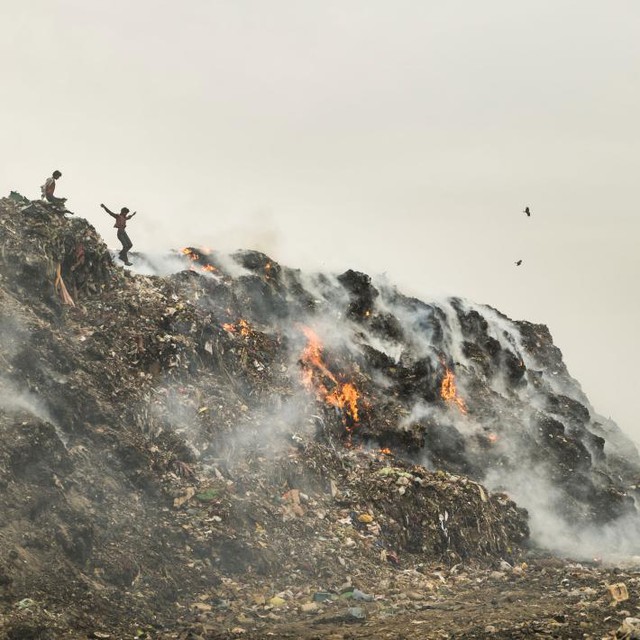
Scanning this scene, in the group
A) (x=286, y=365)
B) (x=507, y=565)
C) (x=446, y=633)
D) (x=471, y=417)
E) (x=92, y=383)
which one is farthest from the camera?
(x=471, y=417)

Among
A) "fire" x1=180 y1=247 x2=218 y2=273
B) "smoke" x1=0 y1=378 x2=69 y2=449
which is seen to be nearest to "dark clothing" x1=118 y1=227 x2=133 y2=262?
"fire" x1=180 y1=247 x2=218 y2=273

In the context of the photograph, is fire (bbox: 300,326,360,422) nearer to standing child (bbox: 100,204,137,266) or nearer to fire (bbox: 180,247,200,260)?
fire (bbox: 180,247,200,260)

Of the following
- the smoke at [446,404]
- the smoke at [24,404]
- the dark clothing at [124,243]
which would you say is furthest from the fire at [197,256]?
the smoke at [24,404]

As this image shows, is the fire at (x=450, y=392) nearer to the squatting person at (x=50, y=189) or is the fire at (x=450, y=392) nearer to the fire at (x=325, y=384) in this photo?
the fire at (x=325, y=384)

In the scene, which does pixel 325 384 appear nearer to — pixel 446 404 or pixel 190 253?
pixel 446 404

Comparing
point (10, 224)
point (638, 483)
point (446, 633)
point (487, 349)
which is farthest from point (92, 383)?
point (638, 483)

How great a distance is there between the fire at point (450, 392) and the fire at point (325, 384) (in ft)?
13.1

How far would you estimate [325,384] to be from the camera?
15.6 metres

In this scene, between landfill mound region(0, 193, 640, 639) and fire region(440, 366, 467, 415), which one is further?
fire region(440, 366, 467, 415)

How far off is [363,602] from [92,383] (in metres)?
6.49

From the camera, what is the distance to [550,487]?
16.7 metres

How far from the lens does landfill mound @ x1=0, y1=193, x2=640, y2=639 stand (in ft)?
25.9

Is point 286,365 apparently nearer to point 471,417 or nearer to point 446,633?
point 471,417

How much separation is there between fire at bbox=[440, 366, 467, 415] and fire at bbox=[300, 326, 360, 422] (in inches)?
157
